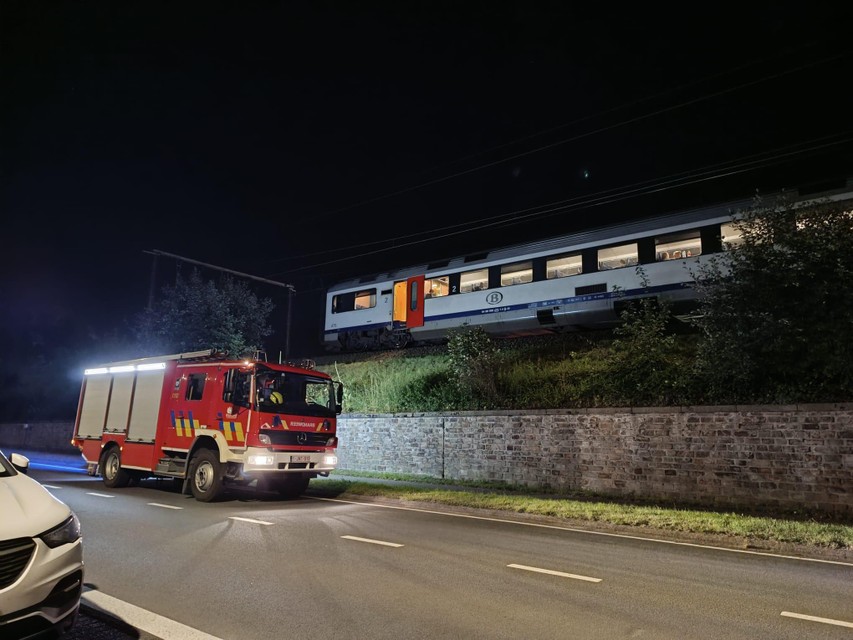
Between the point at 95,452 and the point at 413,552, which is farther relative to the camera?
the point at 95,452

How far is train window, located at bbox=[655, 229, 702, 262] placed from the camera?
633 inches

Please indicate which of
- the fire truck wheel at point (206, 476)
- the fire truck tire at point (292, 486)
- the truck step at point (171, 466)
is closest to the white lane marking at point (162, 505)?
the fire truck wheel at point (206, 476)

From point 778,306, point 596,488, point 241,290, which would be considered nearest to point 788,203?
point 778,306

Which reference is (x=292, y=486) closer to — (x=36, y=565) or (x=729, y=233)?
(x=36, y=565)

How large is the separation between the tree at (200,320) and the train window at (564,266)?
1241cm

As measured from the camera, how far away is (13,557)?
340cm

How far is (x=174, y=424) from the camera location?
41.7 ft

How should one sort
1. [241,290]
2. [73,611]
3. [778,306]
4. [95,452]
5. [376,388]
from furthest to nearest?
[241,290], [376,388], [95,452], [778,306], [73,611]

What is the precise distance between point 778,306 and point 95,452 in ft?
54.9

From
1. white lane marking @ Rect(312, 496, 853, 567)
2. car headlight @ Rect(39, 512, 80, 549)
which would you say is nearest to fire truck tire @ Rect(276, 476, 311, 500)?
white lane marking @ Rect(312, 496, 853, 567)

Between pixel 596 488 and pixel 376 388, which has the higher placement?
pixel 376 388

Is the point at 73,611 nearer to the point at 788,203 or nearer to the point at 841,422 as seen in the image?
the point at 841,422

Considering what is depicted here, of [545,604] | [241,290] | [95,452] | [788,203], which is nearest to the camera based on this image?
[545,604]

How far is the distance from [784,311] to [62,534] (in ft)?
41.6
